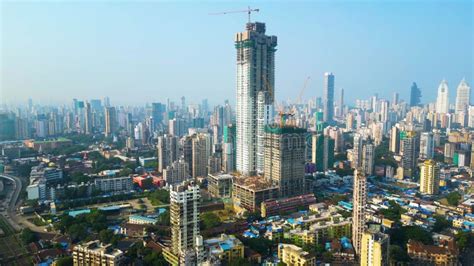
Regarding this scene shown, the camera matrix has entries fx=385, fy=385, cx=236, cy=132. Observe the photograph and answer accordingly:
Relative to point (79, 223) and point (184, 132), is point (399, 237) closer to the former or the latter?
point (79, 223)

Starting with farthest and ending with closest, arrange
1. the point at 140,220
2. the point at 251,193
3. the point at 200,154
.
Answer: the point at 200,154
the point at 251,193
the point at 140,220

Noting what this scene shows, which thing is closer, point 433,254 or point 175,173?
point 433,254

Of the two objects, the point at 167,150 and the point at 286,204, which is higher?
the point at 167,150

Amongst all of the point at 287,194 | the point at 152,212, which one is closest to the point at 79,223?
the point at 152,212

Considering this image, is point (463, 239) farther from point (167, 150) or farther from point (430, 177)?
point (167, 150)

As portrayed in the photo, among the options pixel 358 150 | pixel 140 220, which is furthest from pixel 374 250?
pixel 358 150

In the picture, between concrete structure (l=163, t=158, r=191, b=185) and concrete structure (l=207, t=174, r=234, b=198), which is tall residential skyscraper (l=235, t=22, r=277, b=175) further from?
concrete structure (l=163, t=158, r=191, b=185)
